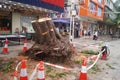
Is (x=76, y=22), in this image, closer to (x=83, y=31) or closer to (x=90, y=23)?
(x=83, y=31)

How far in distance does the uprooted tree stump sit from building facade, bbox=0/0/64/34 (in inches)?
293

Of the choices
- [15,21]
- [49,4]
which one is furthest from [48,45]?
[49,4]

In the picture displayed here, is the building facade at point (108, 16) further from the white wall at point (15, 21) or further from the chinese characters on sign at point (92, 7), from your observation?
the white wall at point (15, 21)

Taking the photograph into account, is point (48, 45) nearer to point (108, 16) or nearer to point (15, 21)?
point (15, 21)

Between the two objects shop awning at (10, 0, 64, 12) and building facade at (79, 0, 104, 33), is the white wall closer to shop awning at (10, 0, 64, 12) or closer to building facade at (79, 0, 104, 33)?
shop awning at (10, 0, 64, 12)

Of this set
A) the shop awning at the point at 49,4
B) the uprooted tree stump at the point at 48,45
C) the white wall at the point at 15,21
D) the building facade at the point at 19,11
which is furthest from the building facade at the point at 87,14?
the uprooted tree stump at the point at 48,45

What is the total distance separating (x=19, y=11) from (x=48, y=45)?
1148cm

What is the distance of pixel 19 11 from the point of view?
20.3m

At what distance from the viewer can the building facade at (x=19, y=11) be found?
18.0 meters

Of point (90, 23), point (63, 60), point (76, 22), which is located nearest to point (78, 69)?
point (63, 60)

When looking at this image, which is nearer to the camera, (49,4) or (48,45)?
(48,45)

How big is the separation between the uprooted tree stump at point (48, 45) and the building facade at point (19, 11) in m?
7.44

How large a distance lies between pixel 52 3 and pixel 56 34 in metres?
11.6

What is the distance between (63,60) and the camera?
383 inches
